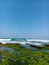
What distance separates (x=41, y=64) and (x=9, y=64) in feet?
9.43

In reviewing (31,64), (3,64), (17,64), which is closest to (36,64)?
(31,64)

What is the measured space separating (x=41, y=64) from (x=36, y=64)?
481mm

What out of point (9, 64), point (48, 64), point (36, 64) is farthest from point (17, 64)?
point (48, 64)

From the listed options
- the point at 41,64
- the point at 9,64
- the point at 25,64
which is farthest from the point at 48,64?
the point at 9,64

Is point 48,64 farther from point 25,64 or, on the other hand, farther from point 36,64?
point 25,64

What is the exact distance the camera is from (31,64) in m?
15.3

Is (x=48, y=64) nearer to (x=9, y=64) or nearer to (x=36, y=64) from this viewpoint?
(x=36, y=64)

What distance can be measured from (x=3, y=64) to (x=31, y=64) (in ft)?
8.31

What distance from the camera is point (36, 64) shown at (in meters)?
15.1

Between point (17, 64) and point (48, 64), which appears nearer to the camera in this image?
point (17, 64)

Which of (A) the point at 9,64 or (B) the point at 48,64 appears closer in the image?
(A) the point at 9,64

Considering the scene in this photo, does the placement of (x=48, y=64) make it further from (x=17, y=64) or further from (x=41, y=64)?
(x=17, y=64)

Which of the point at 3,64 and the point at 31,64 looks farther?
the point at 31,64

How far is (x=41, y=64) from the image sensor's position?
15.3m
